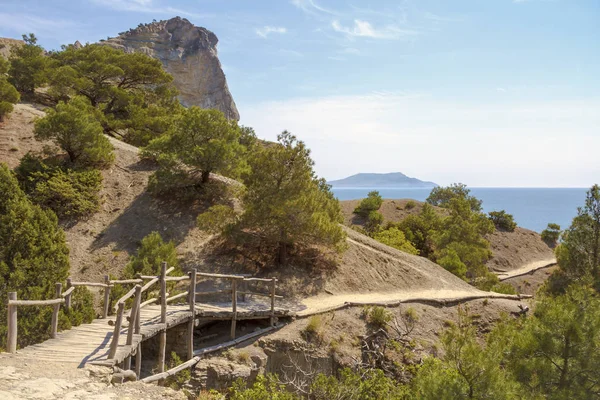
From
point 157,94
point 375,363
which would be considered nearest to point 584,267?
point 375,363

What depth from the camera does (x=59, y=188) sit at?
22484 millimetres

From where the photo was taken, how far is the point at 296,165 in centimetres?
1973

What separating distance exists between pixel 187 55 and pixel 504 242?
75.7m

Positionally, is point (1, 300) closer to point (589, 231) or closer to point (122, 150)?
point (122, 150)

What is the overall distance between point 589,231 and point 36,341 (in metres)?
30.5

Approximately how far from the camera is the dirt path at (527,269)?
44919 mm

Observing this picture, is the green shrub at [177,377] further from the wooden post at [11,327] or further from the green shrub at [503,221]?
the green shrub at [503,221]

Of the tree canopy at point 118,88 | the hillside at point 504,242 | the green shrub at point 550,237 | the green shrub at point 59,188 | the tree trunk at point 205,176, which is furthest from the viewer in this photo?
the green shrub at point 550,237

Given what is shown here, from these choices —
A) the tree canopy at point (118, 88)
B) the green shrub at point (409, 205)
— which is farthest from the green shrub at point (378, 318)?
the green shrub at point (409, 205)

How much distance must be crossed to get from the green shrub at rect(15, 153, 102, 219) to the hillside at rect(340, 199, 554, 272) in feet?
100

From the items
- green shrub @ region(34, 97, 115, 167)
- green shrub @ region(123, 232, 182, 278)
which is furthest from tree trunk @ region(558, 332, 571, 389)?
green shrub @ region(34, 97, 115, 167)

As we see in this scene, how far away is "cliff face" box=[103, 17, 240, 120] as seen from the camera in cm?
9312

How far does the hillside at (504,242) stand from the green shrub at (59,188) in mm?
30523

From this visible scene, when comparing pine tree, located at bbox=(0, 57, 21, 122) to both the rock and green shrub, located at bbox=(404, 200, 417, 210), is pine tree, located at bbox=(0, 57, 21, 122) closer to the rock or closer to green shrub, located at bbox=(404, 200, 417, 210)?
the rock
